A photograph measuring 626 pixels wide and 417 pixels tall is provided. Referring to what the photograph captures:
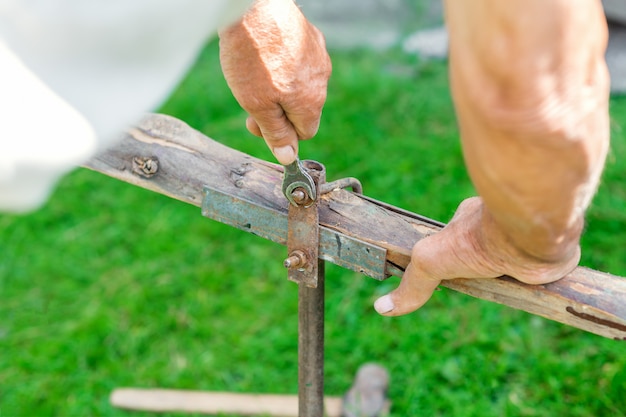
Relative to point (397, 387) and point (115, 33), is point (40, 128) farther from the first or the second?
point (397, 387)

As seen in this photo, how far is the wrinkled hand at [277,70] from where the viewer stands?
1140mm

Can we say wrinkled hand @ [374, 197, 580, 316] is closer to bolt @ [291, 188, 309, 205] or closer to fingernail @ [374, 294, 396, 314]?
fingernail @ [374, 294, 396, 314]

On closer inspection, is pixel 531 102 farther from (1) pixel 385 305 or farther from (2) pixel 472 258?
(1) pixel 385 305

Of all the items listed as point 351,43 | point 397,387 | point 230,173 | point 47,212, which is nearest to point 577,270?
point 230,173

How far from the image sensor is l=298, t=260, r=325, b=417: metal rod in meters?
1.35

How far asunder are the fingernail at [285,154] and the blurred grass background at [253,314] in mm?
1087

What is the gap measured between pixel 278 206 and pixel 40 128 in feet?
2.07

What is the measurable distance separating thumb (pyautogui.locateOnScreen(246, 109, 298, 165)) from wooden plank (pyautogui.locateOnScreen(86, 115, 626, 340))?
11cm

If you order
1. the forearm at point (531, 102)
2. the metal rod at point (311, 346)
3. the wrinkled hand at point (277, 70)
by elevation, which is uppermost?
the forearm at point (531, 102)

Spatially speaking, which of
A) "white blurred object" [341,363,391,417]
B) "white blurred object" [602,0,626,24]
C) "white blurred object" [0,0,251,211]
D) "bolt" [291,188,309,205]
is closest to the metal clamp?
"bolt" [291,188,309,205]

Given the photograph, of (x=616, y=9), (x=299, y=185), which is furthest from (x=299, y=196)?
(x=616, y=9)

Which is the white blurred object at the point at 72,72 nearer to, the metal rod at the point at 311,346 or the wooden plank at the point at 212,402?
the metal rod at the point at 311,346

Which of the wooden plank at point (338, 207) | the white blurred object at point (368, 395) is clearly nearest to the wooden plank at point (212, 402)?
the white blurred object at point (368, 395)

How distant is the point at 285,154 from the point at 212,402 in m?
1.13
